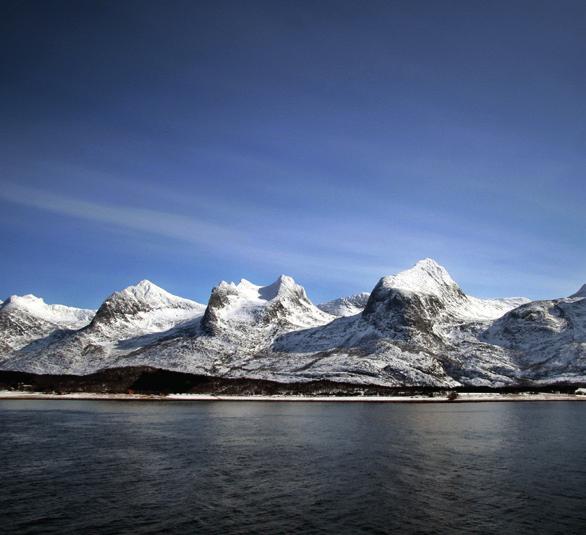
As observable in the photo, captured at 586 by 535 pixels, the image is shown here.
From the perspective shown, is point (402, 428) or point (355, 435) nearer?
point (355, 435)

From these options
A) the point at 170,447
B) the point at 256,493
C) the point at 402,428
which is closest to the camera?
the point at 256,493

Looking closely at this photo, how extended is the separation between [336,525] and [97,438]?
65.0m

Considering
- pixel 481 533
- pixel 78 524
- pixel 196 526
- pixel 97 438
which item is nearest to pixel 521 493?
pixel 481 533

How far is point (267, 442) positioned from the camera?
3711 inches

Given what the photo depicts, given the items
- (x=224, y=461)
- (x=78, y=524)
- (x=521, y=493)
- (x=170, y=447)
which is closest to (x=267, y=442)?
(x=170, y=447)

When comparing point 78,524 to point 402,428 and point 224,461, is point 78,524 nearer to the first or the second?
point 224,461

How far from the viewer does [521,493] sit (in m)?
54.3

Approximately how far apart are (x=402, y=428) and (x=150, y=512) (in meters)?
85.6

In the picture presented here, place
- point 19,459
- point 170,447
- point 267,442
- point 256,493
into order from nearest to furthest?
point 256,493 → point 19,459 → point 170,447 → point 267,442

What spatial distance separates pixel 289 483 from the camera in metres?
58.4

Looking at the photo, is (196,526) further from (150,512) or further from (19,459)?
(19,459)

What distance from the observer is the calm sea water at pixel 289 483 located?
43844 millimetres

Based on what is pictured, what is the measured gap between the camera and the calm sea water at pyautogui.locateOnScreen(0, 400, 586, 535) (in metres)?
43.8

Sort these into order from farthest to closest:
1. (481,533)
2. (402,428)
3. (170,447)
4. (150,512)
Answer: (402,428)
(170,447)
(150,512)
(481,533)
